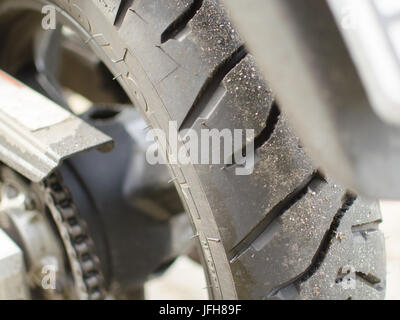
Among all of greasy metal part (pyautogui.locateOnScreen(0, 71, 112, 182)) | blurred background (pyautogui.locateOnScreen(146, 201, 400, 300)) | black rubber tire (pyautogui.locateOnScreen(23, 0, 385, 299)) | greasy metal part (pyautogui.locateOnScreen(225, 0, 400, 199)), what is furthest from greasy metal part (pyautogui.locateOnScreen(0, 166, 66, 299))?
greasy metal part (pyautogui.locateOnScreen(225, 0, 400, 199))

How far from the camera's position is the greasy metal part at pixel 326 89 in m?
0.41

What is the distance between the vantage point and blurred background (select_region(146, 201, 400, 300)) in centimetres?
166

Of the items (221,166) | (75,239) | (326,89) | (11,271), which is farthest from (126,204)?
(326,89)

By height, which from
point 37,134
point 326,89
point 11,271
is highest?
point 326,89

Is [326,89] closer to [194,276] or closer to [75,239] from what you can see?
[75,239]

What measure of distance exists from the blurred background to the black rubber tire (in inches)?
34.9

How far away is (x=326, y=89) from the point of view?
0.42 meters

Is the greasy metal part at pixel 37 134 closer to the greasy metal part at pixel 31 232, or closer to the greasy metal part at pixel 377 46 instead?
the greasy metal part at pixel 31 232

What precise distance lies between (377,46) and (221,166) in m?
0.33

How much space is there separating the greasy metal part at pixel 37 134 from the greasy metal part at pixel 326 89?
46 centimetres

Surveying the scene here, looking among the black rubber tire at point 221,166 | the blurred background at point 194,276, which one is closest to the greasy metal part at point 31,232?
the black rubber tire at point 221,166
